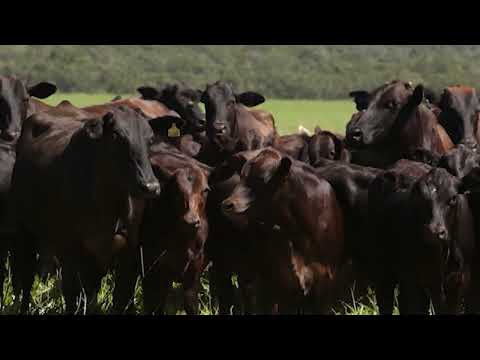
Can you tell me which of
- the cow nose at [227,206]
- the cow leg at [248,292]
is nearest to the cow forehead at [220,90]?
the cow leg at [248,292]

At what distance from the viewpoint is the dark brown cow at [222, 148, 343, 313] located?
763 cm

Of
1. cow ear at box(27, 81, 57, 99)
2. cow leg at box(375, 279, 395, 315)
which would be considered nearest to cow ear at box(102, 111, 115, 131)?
cow leg at box(375, 279, 395, 315)

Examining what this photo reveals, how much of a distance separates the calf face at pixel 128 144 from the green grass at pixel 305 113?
67.6 feet

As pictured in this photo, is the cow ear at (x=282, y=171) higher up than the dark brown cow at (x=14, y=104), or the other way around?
the cow ear at (x=282, y=171)

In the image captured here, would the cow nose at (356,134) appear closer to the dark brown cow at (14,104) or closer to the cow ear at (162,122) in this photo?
the cow ear at (162,122)

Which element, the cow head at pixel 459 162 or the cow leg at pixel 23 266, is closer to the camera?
the cow head at pixel 459 162

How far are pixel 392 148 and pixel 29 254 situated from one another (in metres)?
3.19

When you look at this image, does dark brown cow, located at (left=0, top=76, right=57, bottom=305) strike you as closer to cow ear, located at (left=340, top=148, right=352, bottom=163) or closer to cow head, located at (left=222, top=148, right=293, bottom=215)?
cow head, located at (left=222, top=148, right=293, bottom=215)

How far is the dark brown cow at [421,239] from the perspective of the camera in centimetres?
751

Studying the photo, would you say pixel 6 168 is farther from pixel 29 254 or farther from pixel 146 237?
pixel 146 237
